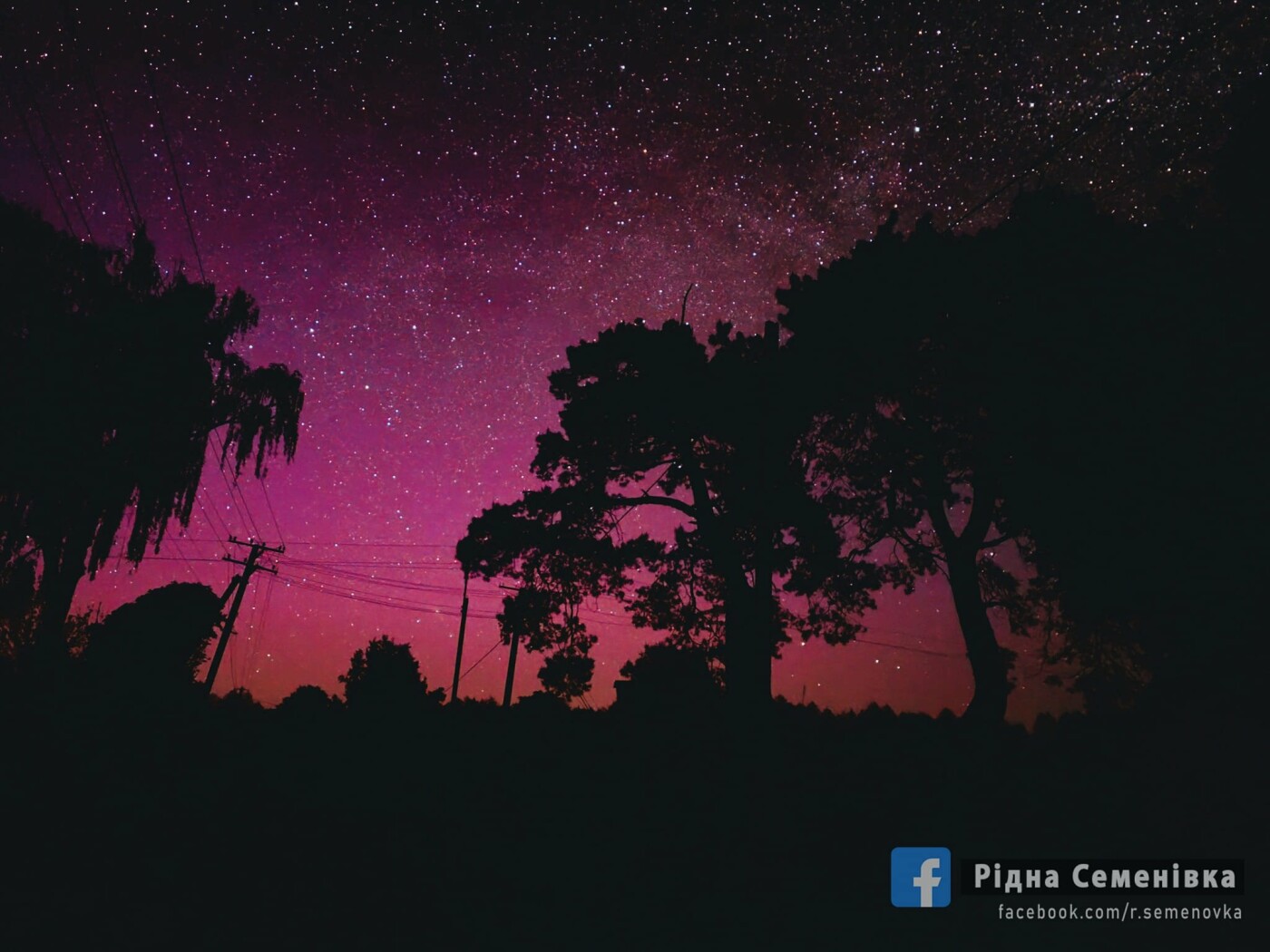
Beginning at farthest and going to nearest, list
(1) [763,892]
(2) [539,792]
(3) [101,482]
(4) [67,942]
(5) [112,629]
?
1. (3) [101,482]
2. (5) [112,629]
3. (2) [539,792]
4. (1) [763,892]
5. (4) [67,942]

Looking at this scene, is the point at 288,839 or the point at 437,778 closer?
the point at 288,839

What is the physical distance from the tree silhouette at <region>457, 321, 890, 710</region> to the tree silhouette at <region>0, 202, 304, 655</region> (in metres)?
8.74

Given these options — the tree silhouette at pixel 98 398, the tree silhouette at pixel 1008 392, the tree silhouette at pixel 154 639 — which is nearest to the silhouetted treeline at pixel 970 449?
the tree silhouette at pixel 1008 392

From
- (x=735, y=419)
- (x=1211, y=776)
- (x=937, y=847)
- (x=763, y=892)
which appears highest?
(x=735, y=419)

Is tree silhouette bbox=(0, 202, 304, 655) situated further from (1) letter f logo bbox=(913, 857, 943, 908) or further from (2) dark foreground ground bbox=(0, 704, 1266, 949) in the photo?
(1) letter f logo bbox=(913, 857, 943, 908)

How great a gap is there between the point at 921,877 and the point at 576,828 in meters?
3.99

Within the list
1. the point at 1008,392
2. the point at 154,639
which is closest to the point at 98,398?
the point at 154,639

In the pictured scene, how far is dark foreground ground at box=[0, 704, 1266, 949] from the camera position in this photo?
4.98m

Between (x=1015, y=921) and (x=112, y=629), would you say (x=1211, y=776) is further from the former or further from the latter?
(x=112, y=629)

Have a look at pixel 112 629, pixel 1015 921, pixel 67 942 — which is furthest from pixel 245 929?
pixel 112 629

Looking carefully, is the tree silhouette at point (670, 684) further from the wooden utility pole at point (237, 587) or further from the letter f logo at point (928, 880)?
the wooden utility pole at point (237, 587)

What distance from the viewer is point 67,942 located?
4309mm

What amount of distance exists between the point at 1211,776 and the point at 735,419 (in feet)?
33.9

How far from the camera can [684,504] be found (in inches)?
635
